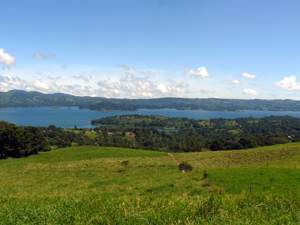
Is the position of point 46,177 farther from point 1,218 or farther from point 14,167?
point 1,218

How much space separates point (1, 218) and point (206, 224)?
6.91 meters

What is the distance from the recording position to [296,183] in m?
16.0

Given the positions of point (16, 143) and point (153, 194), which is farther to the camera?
point (16, 143)

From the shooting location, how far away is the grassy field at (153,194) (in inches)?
250

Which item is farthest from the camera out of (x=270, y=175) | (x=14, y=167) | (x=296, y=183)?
(x=14, y=167)

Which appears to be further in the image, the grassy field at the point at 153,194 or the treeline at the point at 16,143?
the treeline at the point at 16,143

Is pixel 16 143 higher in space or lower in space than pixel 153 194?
lower

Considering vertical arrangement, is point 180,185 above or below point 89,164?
above

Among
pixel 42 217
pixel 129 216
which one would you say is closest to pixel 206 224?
pixel 129 216

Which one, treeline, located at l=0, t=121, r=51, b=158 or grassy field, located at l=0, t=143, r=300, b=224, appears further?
treeline, located at l=0, t=121, r=51, b=158

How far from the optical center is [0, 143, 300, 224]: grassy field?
6348 mm

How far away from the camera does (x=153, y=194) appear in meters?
15.5

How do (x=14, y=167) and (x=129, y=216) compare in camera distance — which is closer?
(x=129, y=216)

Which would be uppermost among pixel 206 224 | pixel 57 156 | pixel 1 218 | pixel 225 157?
pixel 206 224
